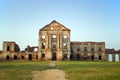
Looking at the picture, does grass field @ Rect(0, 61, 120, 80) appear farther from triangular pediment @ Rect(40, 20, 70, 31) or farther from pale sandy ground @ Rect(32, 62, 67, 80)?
triangular pediment @ Rect(40, 20, 70, 31)

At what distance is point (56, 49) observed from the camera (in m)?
51.7

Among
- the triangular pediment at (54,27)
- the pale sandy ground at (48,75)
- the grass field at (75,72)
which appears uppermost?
the triangular pediment at (54,27)

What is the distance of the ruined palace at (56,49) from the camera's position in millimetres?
51750

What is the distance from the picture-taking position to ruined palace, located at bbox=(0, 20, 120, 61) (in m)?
51.8

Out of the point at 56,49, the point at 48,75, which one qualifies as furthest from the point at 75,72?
the point at 56,49

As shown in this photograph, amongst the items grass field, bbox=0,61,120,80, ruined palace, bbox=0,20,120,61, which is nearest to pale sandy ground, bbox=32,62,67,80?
grass field, bbox=0,61,120,80

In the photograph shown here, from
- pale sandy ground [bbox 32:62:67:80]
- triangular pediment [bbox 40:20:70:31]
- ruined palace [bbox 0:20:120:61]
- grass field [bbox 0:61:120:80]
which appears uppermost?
triangular pediment [bbox 40:20:70:31]

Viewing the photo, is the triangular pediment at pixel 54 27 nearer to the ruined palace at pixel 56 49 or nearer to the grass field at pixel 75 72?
the ruined palace at pixel 56 49

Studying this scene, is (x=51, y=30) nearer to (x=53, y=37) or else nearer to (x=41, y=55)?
(x=53, y=37)

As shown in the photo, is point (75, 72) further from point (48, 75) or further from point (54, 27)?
point (54, 27)

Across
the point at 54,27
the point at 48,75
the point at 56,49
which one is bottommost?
the point at 48,75

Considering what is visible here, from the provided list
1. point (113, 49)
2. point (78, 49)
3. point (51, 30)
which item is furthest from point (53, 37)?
point (113, 49)

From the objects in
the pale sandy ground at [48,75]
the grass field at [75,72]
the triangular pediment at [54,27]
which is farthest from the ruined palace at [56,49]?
the pale sandy ground at [48,75]

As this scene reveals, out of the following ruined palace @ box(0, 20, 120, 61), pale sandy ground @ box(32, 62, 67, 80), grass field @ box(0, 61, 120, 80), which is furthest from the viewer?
ruined palace @ box(0, 20, 120, 61)
